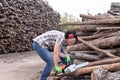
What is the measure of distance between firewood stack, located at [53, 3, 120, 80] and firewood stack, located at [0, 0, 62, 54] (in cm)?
610

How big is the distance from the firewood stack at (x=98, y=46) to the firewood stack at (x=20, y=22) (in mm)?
6102

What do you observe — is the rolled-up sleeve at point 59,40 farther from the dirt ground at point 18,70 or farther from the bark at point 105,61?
the dirt ground at point 18,70

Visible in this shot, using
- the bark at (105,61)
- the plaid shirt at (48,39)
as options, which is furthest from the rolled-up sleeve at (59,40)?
the bark at (105,61)

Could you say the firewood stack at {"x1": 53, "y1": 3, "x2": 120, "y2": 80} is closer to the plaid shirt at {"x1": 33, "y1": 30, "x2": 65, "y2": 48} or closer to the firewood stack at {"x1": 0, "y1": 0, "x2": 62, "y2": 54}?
the plaid shirt at {"x1": 33, "y1": 30, "x2": 65, "y2": 48}

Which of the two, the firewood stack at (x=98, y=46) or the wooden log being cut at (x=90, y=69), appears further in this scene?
the firewood stack at (x=98, y=46)

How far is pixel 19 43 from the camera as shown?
15250 millimetres

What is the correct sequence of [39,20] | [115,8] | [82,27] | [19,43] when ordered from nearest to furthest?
[82,27]
[115,8]
[19,43]
[39,20]

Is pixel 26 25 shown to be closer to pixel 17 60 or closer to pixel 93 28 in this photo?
pixel 17 60

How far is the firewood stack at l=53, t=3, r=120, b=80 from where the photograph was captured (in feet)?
23.6

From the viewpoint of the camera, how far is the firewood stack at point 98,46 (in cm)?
719

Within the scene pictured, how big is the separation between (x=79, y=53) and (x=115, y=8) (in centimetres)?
494

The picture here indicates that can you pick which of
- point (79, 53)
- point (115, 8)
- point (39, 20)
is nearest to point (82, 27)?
point (79, 53)

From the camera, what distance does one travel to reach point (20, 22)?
15000 millimetres

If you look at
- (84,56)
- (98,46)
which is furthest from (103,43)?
(84,56)
